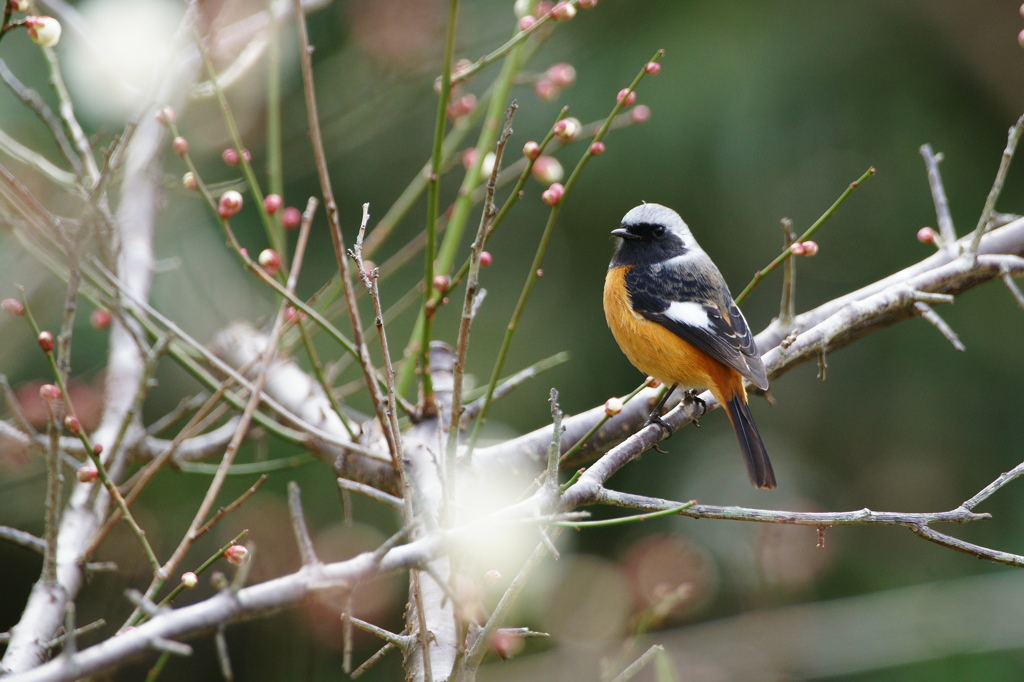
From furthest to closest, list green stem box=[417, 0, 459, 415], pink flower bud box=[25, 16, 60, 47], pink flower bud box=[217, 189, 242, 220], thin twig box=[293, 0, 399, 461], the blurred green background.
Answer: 1. the blurred green background
2. pink flower bud box=[217, 189, 242, 220]
3. pink flower bud box=[25, 16, 60, 47]
4. green stem box=[417, 0, 459, 415]
5. thin twig box=[293, 0, 399, 461]

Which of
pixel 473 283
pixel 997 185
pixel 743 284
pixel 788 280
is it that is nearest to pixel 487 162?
pixel 788 280

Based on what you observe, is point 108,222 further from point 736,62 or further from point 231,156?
point 736,62

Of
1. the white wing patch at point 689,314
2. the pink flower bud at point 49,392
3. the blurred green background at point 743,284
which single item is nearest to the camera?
the pink flower bud at point 49,392

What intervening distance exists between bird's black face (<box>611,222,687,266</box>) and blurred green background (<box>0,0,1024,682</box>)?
1.05 m

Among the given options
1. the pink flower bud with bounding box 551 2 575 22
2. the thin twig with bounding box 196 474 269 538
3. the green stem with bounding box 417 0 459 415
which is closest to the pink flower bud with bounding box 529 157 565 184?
the pink flower bud with bounding box 551 2 575 22

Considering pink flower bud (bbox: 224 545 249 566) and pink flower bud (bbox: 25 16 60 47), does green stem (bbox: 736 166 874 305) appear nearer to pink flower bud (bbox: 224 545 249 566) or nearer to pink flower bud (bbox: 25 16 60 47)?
pink flower bud (bbox: 224 545 249 566)

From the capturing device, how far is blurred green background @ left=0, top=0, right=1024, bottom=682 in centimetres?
367

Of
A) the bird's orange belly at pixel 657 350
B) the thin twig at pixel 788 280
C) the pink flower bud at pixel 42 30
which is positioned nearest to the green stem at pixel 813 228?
the thin twig at pixel 788 280

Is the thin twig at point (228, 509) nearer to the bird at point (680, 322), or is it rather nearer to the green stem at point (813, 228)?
the bird at point (680, 322)

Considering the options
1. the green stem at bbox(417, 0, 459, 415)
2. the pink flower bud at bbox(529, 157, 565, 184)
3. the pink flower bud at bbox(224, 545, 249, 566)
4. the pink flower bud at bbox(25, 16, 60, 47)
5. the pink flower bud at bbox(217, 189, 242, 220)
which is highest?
the pink flower bud at bbox(25, 16, 60, 47)

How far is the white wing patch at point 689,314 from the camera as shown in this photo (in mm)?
2714

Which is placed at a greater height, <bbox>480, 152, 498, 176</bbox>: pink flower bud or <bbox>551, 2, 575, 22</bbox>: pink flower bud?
<bbox>551, 2, 575, 22</bbox>: pink flower bud

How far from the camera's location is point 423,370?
2.03 m

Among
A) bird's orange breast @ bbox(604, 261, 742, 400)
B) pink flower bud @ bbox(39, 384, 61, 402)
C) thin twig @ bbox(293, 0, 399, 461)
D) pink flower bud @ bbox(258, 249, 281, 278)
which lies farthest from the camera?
bird's orange breast @ bbox(604, 261, 742, 400)
